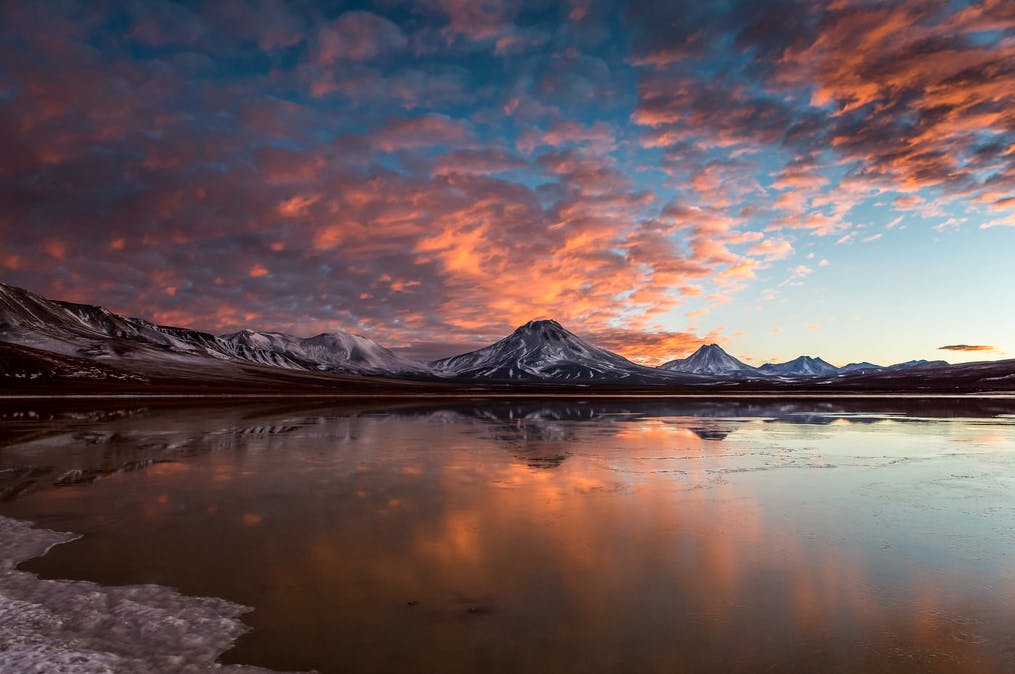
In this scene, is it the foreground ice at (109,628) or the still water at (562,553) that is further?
the still water at (562,553)

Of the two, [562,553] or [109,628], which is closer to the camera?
[109,628]

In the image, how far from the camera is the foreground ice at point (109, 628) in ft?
23.2

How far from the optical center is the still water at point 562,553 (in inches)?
293

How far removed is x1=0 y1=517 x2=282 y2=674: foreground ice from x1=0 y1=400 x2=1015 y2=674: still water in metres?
0.40

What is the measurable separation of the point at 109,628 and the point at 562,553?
23.8 feet

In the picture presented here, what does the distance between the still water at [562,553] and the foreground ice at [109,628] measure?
0.40 meters

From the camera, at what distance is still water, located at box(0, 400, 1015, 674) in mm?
7430

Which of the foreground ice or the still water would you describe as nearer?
the foreground ice

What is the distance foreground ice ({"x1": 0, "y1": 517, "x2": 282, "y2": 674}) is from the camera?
23.2ft

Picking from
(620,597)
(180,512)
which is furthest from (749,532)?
(180,512)

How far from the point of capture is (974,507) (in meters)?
15.1

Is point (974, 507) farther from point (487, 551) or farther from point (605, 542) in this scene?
point (487, 551)

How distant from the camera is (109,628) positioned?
26.2 ft

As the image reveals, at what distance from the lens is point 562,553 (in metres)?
11.4
